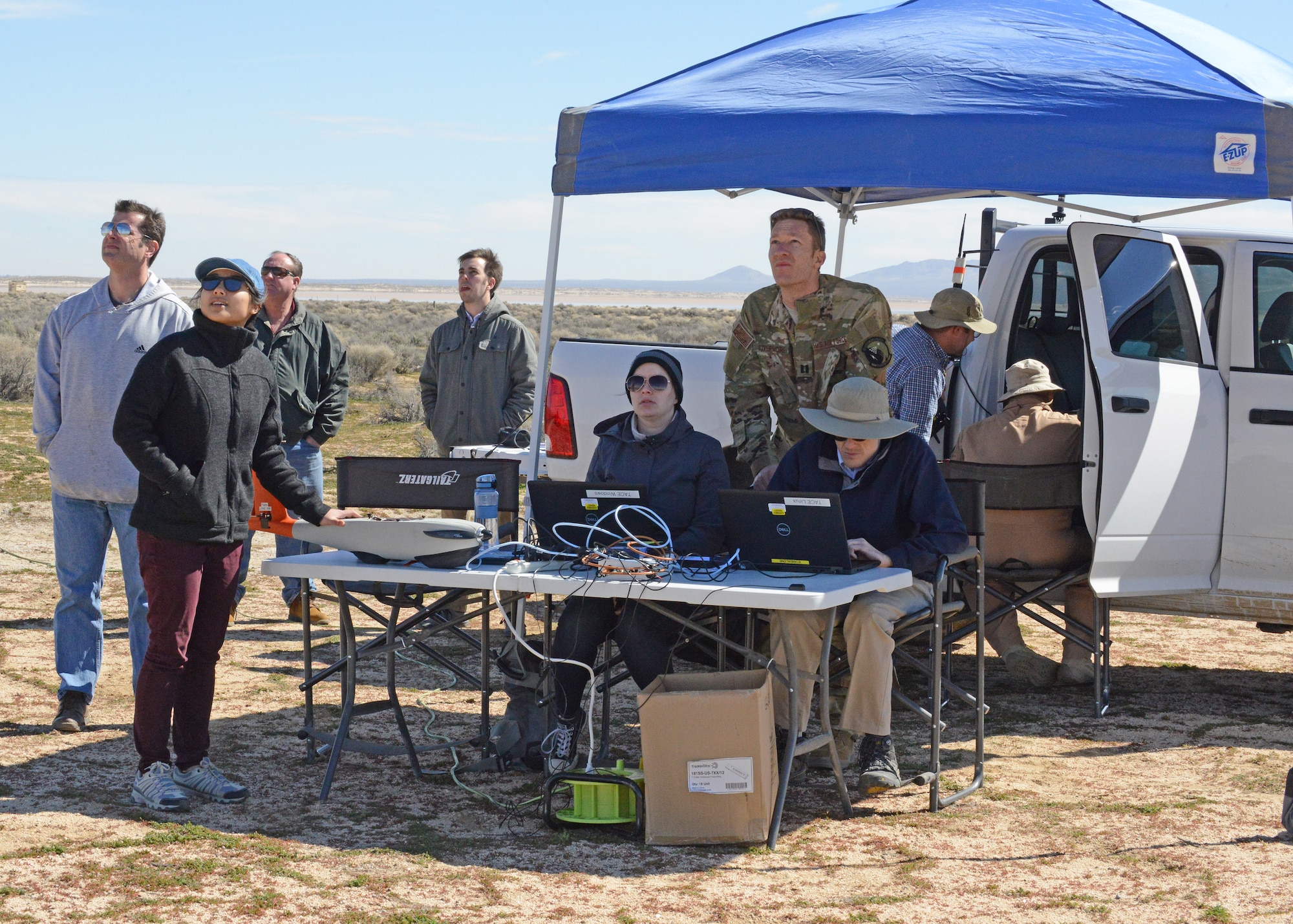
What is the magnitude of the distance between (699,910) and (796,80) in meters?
3.28

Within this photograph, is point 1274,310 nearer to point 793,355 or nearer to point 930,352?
point 930,352

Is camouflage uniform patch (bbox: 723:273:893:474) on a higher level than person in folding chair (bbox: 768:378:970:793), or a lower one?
higher

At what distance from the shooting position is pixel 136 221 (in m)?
5.05

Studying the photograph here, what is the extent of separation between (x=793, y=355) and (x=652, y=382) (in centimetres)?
96

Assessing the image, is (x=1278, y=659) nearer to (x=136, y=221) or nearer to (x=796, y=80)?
(x=796, y=80)

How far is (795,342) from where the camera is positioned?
570cm

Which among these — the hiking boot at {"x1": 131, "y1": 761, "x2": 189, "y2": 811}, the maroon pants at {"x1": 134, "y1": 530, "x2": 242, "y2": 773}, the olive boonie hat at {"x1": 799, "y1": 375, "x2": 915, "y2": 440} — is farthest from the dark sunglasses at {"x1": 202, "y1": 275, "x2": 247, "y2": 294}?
the olive boonie hat at {"x1": 799, "y1": 375, "x2": 915, "y2": 440}

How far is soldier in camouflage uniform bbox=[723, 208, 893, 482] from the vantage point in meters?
5.60

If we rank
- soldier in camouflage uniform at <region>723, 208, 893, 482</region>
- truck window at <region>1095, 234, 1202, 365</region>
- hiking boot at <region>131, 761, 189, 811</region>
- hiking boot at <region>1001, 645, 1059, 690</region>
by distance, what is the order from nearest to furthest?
hiking boot at <region>131, 761, 189, 811</region> → soldier in camouflage uniform at <region>723, 208, 893, 482</region> → truck window at <region>1095, 234, 1202, 365</region> → hiking boot at <region>1001, 645, 1059, 690</region>

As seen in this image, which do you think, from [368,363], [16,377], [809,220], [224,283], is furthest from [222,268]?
[368,363]

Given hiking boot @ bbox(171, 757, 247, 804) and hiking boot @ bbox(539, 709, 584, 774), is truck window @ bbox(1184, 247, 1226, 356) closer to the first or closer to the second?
hiking boot @ bbox(539, 709, 584, 774)

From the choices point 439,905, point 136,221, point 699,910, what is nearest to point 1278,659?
point 699,910

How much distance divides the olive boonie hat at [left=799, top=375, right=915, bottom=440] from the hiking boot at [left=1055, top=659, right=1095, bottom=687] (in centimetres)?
216

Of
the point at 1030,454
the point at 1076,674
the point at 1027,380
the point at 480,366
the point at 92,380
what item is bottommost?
the point at 1076,674
